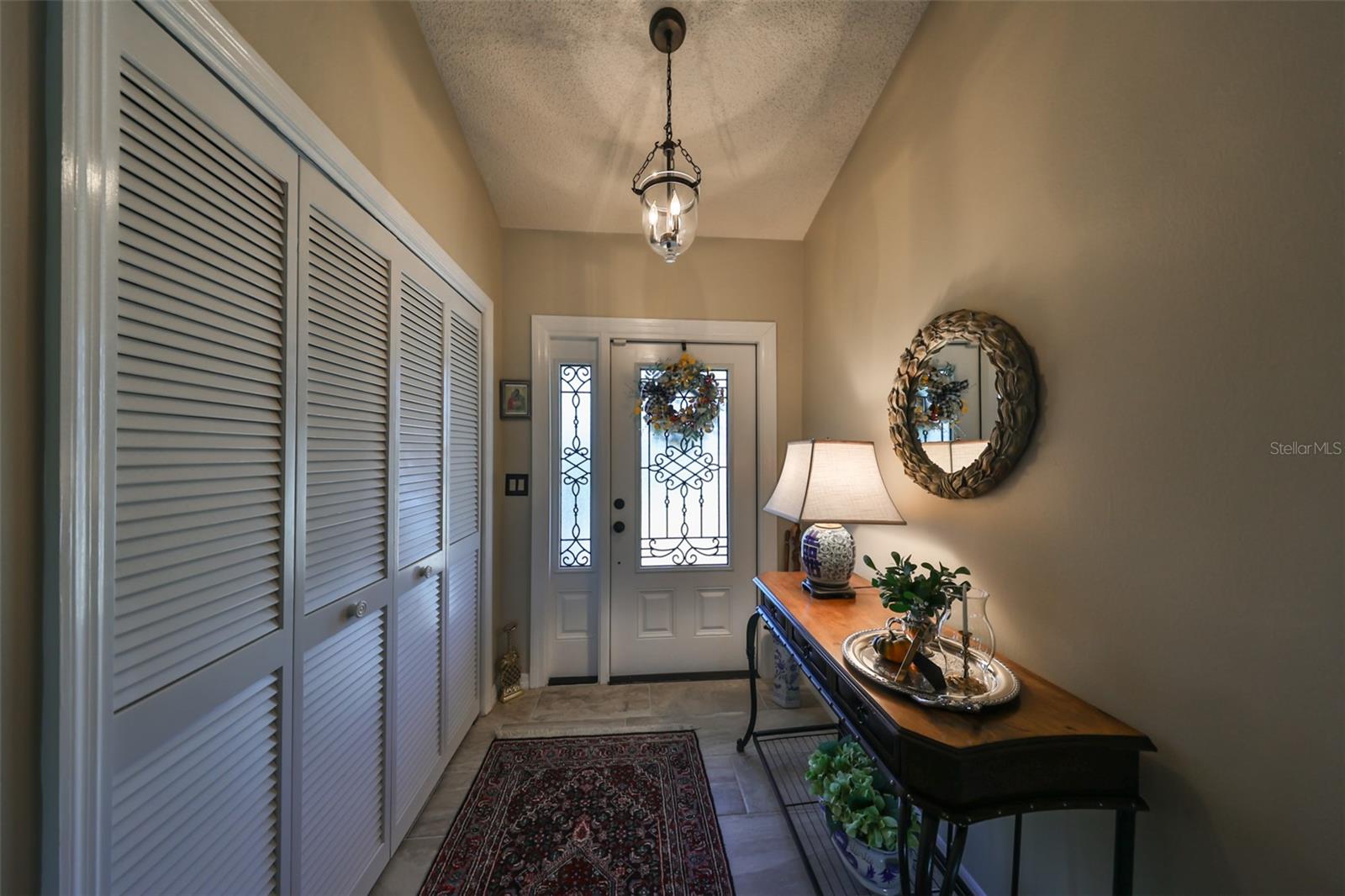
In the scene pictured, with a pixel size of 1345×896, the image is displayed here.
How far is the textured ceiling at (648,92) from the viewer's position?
63.9 inches

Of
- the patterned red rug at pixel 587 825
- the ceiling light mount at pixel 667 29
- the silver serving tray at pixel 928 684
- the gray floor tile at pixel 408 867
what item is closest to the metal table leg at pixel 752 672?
the patterned red rug at pixel 587 825

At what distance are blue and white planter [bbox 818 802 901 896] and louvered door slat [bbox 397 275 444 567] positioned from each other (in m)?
1.70

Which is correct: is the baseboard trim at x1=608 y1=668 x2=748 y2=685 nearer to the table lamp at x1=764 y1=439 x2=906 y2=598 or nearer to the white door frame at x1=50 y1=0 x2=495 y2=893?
the table lamp at x1=764 y1=439 x2=906 y2=598

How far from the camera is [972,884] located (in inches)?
53.6

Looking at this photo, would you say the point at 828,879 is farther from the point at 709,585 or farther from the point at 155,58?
the point at 155,58

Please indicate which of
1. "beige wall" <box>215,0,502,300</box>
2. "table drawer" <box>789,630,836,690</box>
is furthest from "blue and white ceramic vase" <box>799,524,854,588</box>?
"beige wall" <box>215,0,502,300</box>

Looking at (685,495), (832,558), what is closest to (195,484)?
(832,558)

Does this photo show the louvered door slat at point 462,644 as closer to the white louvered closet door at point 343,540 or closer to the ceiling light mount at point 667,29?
the white louvered closet door at point 343,540

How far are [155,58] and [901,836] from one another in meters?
1.99

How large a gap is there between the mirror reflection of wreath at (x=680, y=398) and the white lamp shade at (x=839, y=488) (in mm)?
942

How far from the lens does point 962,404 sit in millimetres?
1377

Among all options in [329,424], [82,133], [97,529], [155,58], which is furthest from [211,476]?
[155,58]

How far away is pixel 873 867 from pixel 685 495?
1.70 metres

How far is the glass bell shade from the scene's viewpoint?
1.53 meters
